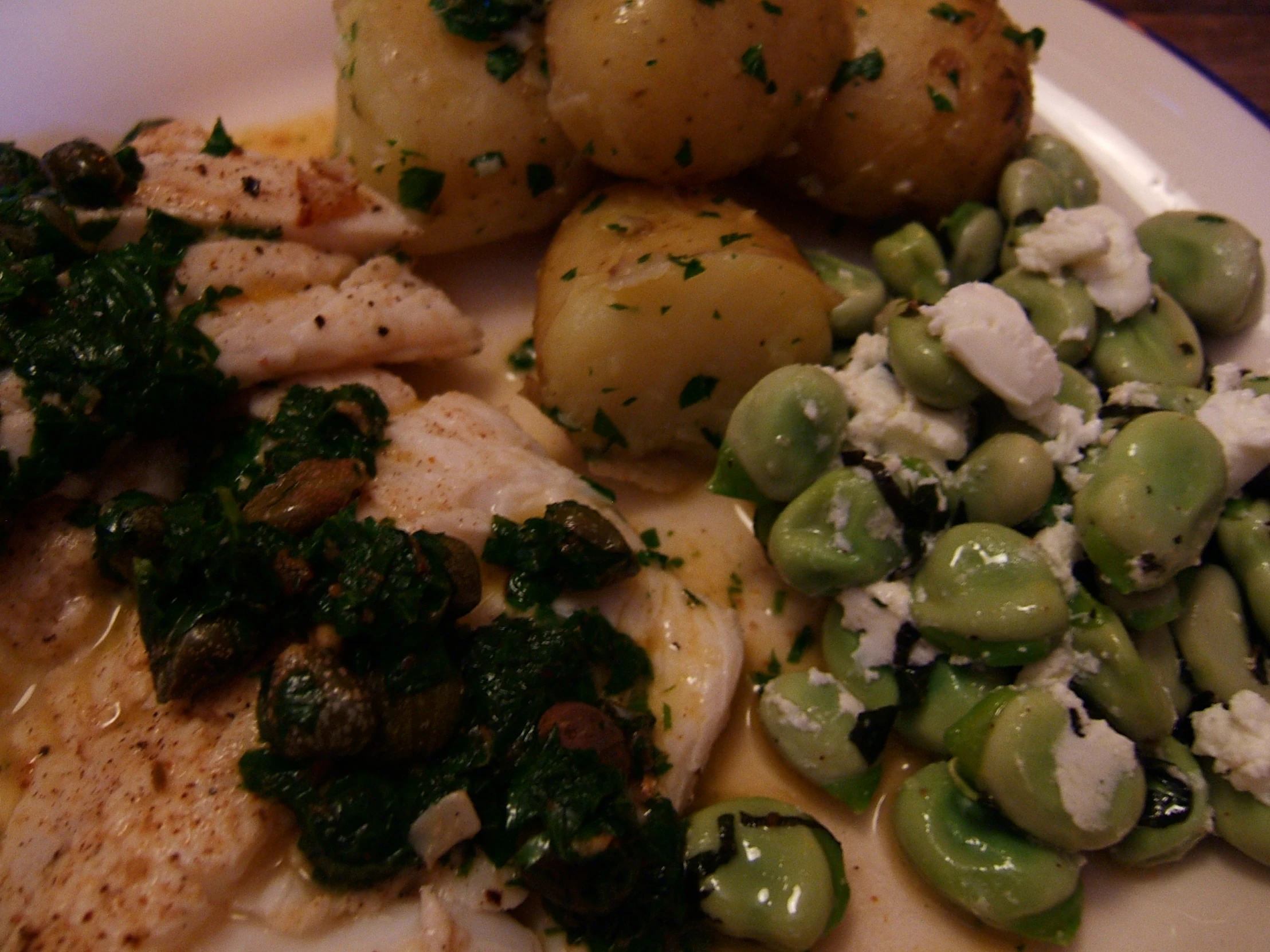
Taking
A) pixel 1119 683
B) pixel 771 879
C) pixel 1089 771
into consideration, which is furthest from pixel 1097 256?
pixel 771 879

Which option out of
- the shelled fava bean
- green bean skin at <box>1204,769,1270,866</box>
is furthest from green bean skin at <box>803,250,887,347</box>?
green bean skin at <box>1204,769,1270,866</box>

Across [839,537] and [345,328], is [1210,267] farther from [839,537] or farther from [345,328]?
[345,328]

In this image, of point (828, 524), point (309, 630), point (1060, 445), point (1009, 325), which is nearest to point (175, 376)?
point (309, 630)

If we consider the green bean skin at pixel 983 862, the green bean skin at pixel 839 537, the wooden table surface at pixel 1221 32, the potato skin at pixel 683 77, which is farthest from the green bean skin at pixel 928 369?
the wooden table surface at pixel 1221 32

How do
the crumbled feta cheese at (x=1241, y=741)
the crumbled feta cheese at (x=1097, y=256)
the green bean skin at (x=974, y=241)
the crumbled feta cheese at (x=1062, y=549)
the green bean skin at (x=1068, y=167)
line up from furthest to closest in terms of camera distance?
the green bean skin at (x=1068, y=167) < the green bean skin at (x=974, y=241) < the crumbled feta cheese at (x=1097, y=256) < the crumbled feta cheese at (x=1062, y=549) < the crumbled feta cheese at (x=1241, y=741)

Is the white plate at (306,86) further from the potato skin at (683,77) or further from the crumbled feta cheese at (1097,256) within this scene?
the potato skin at (683,77)

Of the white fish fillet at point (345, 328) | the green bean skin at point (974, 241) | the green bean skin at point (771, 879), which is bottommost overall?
the green bean skin at point (771, 879)

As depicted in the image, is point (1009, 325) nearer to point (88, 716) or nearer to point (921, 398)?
point (921, 398)
